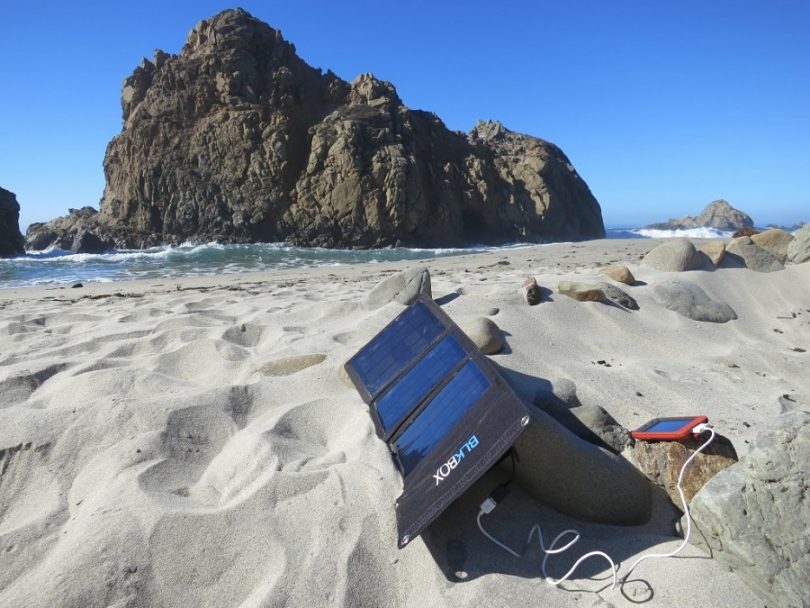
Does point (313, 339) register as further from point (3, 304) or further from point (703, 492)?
point (3, 304)

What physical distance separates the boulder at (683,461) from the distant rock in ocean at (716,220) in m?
47.2

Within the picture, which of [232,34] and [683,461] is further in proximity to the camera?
[232,34]

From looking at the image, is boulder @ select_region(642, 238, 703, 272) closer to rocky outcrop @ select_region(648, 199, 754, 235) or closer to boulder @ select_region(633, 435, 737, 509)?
boulder @ select_region(633, 435, 737, 509)

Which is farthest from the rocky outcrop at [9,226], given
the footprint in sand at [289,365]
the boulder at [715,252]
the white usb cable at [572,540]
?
the white usb cable at [572,540]

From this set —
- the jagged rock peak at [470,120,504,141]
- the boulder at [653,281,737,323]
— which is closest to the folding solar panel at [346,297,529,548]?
the boulder at [653,281,737,323]

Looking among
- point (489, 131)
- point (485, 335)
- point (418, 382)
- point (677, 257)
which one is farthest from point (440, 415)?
point (489, 131)

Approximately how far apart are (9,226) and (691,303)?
26.1m

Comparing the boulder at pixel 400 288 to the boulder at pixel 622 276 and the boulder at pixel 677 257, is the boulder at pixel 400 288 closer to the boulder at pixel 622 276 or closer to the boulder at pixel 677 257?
the boulder at pixel 622 276

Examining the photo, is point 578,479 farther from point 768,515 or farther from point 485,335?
point 485,335

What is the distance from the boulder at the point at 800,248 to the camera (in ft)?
18.6

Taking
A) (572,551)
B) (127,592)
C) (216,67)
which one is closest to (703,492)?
(572,551)

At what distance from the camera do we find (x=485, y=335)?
3.38m

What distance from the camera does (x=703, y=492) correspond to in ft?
5.36

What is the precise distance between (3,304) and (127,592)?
6.80 metres
